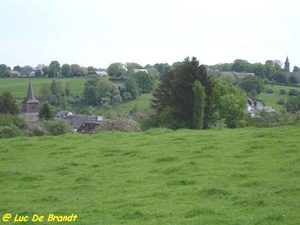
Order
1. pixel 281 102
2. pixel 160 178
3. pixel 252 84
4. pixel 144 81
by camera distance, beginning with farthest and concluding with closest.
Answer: pixel 144 81, pixel 252 84, pixel 281 102, pixel 160 178

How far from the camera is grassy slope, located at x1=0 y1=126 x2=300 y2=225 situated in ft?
41.1

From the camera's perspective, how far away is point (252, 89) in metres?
131

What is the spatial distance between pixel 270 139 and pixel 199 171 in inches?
246

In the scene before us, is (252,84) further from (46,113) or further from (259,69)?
(46,113)

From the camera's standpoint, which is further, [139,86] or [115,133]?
[139,86]

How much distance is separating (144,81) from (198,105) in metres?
104

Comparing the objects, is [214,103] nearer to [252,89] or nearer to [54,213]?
[54,213]

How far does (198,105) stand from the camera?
39656 mm

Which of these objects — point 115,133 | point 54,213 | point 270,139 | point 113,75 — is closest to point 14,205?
point 54,213

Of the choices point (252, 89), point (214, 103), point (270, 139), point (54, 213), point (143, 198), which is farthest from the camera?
Result: point (252, 89)

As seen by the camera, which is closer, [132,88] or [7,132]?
[7,132]

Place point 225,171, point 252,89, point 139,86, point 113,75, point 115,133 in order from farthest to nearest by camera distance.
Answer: point 113,75
point 139,86
point 252,89
point 115,133
point 225,171

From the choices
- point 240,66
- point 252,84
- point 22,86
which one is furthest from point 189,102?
point 240,66

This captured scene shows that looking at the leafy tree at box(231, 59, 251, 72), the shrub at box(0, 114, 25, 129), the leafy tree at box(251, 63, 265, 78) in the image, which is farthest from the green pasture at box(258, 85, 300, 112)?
the shrub at box(0, 114, 25, 129)
